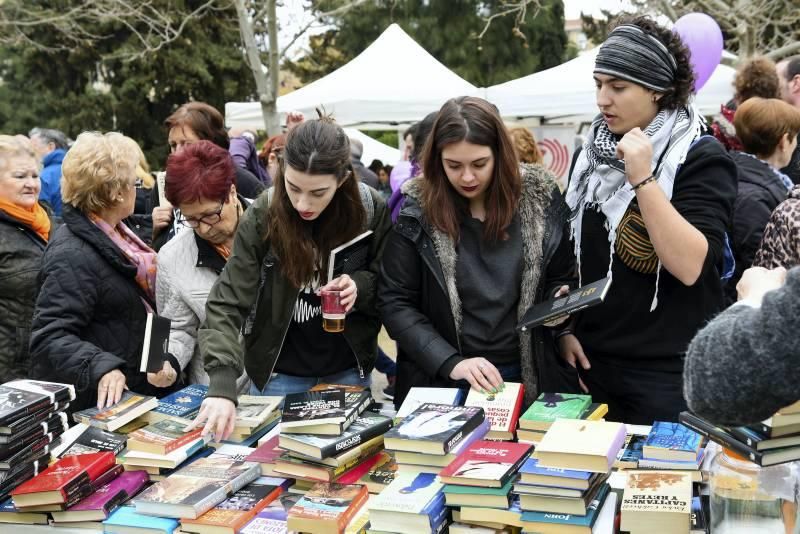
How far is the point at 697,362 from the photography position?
115 centimetres

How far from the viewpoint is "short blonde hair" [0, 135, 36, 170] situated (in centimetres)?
318

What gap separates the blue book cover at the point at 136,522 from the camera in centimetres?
180

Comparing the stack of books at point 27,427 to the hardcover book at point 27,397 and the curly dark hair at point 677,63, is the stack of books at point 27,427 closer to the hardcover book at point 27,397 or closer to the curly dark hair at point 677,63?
the hardcover book at point 27,397

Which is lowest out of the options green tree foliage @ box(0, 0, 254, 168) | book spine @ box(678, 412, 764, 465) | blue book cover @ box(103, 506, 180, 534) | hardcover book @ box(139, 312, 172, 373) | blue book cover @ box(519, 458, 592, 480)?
blue book cover @ box(103, 506, 180, 534)

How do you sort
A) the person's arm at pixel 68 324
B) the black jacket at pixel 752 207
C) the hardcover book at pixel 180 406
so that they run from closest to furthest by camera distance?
the hardcover book at pixel 180 406 < the person's arm at pixel 68 324 < the black jacket at pixel 752 207

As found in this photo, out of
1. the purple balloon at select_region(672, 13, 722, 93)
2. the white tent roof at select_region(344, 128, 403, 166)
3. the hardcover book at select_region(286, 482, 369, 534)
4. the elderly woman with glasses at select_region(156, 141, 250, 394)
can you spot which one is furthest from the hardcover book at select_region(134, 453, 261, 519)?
the white tent roof at select_region(344, 128, 403, 166)

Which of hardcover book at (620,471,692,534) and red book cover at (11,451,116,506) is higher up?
red book cover at (11,451,116,506)

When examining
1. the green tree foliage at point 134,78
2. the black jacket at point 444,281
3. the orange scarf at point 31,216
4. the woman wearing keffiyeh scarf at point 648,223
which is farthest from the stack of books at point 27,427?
the green tree foliage at point 134,78

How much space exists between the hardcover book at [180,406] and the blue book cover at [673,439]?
1.34 meters

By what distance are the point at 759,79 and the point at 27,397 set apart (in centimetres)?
379

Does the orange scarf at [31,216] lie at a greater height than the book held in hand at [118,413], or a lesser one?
greater

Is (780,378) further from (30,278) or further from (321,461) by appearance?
(30,278)

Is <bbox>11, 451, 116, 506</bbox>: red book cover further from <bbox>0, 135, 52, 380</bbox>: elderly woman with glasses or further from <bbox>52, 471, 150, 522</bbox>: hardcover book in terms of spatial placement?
<bbox>0, 135, 52, 380</bbox>: elderly woman with glasses

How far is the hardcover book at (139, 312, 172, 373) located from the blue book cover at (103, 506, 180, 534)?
0.49m
